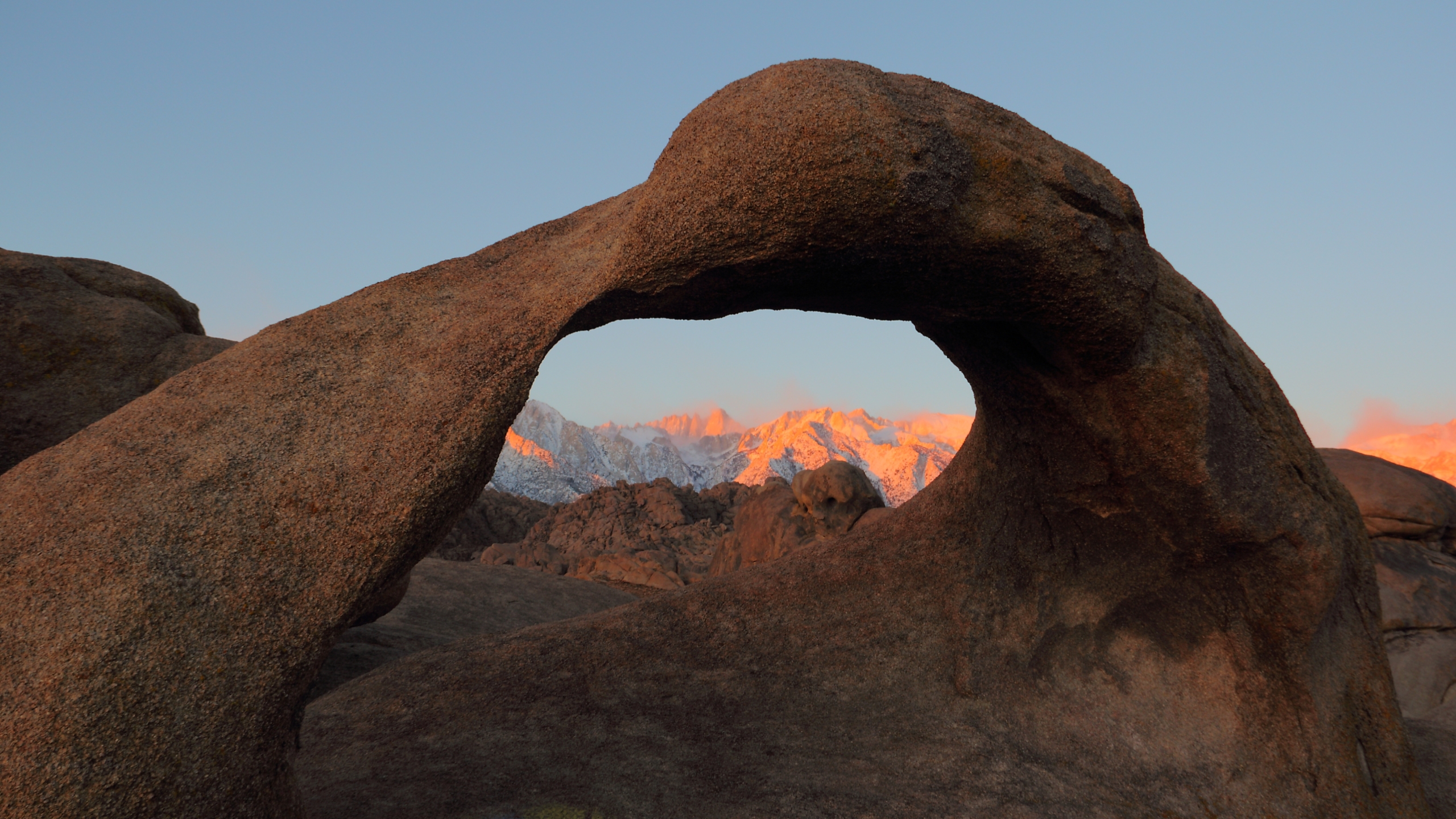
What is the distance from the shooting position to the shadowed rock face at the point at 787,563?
2.45m

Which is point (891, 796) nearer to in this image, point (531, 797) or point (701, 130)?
point (531, 797)

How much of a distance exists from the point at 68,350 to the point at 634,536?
Answer: 55.5ft

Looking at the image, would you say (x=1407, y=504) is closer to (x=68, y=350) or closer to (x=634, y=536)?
(x=68, y=350)

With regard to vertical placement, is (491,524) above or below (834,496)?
below

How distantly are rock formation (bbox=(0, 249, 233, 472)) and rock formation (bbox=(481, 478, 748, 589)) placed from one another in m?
11.2

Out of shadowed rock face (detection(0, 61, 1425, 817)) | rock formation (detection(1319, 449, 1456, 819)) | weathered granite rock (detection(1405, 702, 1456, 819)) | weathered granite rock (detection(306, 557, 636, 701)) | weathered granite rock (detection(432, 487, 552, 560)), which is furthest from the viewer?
weathered granite rock (detection(432, 487, 552, 560))

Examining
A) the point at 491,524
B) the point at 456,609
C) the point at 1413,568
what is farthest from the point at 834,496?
the point at 491,524

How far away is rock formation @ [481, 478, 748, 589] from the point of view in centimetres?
1569

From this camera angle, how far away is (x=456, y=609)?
7902mm

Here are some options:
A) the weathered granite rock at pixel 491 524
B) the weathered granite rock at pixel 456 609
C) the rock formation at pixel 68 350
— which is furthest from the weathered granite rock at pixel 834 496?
the rock formation at pixel 68 350

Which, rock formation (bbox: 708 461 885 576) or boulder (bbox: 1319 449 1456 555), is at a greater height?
boulder (bbox: 1319 449 1456 555)

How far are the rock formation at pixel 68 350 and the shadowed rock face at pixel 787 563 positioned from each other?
1202mm

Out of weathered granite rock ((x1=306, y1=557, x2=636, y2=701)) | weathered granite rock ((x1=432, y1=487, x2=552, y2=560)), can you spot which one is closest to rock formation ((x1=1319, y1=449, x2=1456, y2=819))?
weathered granite rock ((x1=306, y1=557, x2=636, y2=701))

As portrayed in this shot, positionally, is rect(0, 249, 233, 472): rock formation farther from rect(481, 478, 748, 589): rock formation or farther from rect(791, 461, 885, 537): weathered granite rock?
rect(481, 478, 748, 589): rock formation
